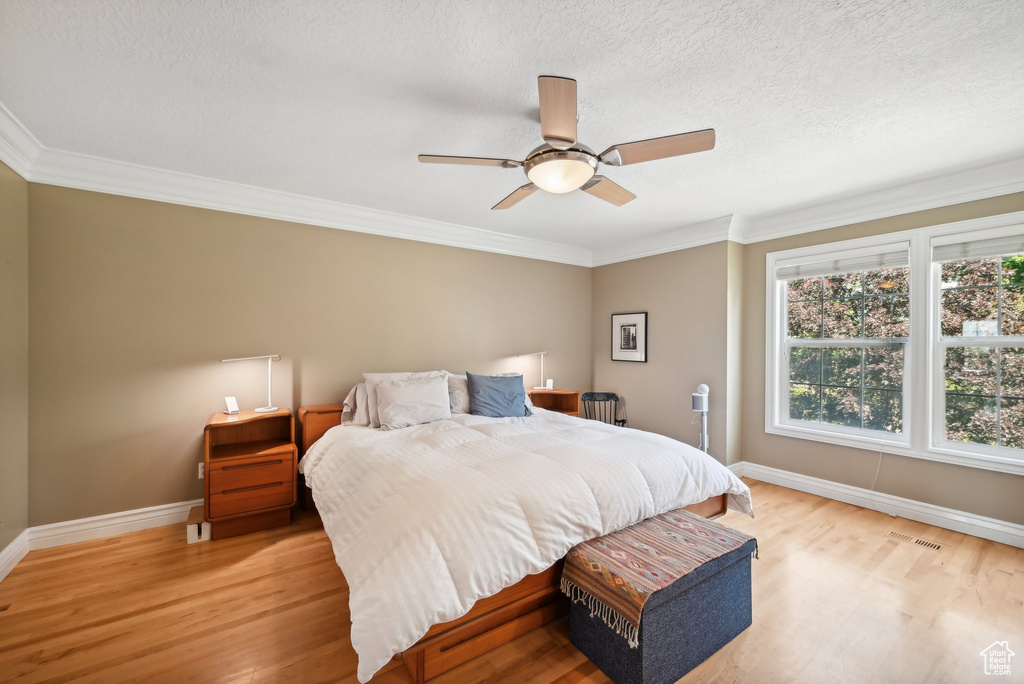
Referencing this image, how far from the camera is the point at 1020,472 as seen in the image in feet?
9.05

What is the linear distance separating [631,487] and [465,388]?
1.95 metres

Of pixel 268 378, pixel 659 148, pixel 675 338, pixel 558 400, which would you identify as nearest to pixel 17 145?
pixel 268 378

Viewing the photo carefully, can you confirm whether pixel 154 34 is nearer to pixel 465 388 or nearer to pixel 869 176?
pixel 465 388

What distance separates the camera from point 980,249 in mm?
2953

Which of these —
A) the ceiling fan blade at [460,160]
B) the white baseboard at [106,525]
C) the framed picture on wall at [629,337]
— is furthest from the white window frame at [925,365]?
the white baseboard at [106,525]

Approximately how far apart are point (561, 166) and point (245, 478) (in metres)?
2.87

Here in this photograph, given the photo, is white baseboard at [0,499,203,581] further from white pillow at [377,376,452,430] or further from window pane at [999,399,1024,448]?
window pane at [999,399,1024,448]

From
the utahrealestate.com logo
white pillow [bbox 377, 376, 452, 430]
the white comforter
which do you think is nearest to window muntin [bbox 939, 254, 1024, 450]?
the utahrealestate.com logo

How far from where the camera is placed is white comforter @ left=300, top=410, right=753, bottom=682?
1.51m

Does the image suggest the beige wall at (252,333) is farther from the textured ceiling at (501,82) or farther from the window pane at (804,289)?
the textured ceiling at (501,82)

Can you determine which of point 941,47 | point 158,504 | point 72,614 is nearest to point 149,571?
point 72,614

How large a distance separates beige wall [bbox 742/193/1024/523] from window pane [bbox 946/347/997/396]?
0.57 metres

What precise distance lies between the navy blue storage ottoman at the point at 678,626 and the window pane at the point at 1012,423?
8.09 ft

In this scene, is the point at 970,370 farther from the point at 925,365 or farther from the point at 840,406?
the point at 840,406
